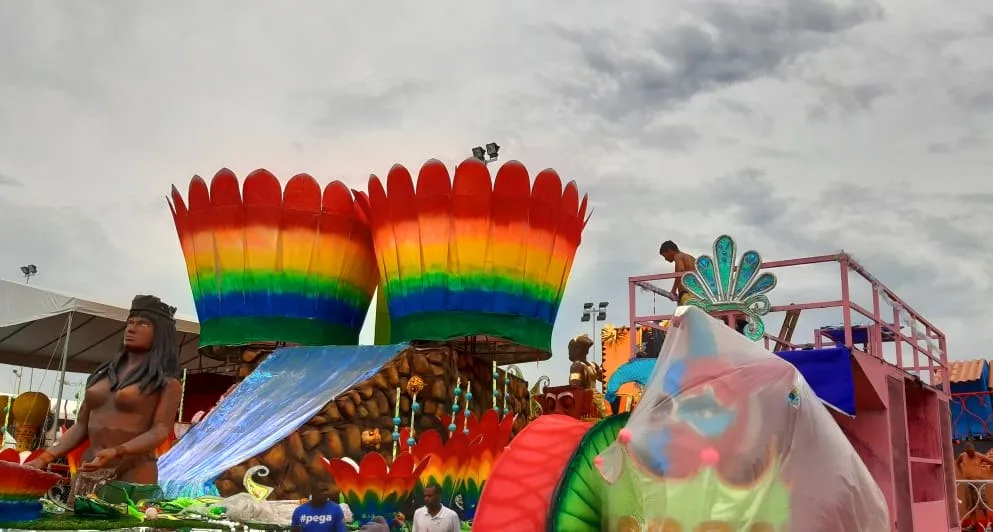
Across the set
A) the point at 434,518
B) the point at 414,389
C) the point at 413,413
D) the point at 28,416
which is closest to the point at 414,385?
the point at 414,389

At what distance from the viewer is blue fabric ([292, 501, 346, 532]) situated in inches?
213

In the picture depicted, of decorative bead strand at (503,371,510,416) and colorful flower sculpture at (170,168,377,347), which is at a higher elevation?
colorful flower sculpture at (170,168,377,347)

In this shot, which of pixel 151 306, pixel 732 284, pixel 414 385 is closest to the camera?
pixel 151 306

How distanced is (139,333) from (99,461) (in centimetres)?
86

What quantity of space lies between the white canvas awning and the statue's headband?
366 inches

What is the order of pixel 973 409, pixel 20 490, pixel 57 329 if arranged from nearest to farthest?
1. pixel 20 490
2. pixel 57 329
3. pixel 973 409

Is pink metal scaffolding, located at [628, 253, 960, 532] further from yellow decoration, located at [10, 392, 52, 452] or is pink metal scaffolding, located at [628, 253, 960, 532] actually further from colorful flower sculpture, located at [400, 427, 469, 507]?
yellow decoration, located at [10, 392, 52, 452]

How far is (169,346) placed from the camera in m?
5.70

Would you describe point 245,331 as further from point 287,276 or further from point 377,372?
point 377,372

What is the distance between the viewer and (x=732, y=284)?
7781 mm

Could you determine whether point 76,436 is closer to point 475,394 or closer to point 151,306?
point 151,306

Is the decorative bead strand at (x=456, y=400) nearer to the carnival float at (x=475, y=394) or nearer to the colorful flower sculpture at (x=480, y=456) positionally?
the carnival float at (x=475, y=394)

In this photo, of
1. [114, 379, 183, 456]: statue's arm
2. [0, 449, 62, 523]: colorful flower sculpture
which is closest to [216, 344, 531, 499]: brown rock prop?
[114, 379, 183, 456]: statue's arm

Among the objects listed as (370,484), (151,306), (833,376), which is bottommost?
(370,484)
